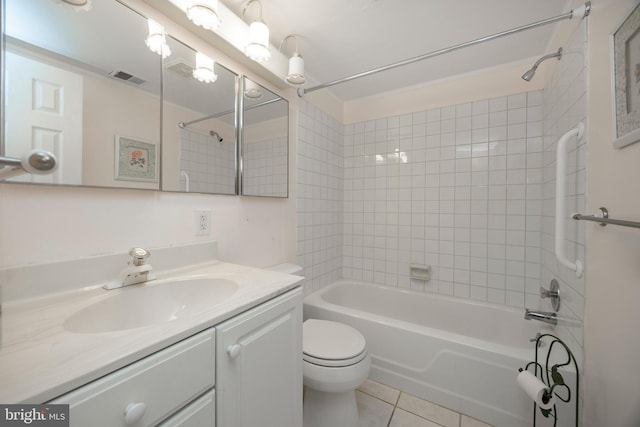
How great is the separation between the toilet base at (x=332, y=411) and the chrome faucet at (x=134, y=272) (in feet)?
3.47

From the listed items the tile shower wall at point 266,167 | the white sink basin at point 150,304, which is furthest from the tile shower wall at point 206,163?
the white sink basin at point 150,304

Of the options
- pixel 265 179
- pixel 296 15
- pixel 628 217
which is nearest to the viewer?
pixel 628 217

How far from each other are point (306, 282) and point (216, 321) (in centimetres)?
133

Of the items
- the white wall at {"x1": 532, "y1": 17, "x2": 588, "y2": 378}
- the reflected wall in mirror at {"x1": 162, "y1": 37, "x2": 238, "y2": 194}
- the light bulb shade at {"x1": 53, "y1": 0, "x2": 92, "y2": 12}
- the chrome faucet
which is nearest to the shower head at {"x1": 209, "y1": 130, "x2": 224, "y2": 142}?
the reflected wall in mirror at {"x1": 162, "y1": 37, "x2": 238, "y2": 194}

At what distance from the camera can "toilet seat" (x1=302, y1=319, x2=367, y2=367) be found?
3.90 feet

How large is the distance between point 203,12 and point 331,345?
1670 millimetres

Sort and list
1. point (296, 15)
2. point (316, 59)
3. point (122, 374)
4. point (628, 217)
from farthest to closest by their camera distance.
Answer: point (316, 59) → point (296, 15) → point (628, 217) → point (122, 374)

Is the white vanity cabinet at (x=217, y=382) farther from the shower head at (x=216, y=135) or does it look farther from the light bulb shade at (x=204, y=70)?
the light bulb shade at (x=204, y=70)

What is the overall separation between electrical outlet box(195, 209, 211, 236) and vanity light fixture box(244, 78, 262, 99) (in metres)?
0.76

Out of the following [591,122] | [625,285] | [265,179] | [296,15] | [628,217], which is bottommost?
[625,285]

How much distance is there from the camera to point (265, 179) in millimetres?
1604

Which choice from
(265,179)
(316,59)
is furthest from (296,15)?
(265,179)

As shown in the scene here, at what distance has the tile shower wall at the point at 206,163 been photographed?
1.18 metres

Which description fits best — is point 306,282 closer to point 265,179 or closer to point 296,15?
point 265,179
